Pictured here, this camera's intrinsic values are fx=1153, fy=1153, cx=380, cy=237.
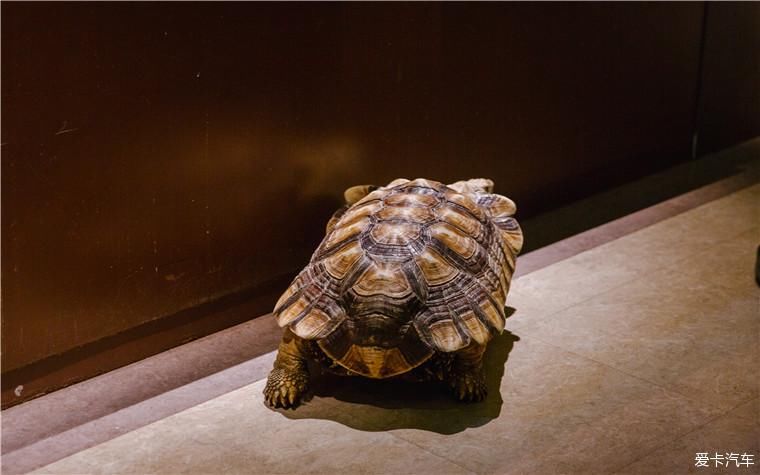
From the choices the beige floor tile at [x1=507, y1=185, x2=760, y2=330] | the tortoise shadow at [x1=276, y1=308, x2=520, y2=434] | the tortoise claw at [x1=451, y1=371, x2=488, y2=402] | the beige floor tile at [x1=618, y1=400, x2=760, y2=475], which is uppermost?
the tortoise claw at [x1=451, y1=371, x2=488, y2=402]

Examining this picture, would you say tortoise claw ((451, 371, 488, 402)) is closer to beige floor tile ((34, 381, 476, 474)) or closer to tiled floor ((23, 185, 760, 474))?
tiled floor ((23, 185, 760, 474))

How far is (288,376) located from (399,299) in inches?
23.3

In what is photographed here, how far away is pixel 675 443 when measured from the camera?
13.9ft

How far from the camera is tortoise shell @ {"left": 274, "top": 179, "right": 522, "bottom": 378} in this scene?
4250mm

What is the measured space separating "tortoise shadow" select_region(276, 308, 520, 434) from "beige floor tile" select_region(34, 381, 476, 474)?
0.18 ft

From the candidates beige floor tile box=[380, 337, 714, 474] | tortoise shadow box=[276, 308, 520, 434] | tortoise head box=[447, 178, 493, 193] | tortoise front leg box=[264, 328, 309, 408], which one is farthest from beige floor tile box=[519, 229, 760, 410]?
tortoise front leg box=[264, 328, 309, 408]

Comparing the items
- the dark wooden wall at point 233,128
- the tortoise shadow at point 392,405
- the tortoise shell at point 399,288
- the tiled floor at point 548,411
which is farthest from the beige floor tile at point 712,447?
the dark wooden wall at point 233,128

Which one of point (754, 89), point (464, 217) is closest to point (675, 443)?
point (464, 217)

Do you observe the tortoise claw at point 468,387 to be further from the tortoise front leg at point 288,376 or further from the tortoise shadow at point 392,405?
the tortoise front leg at point 288,376

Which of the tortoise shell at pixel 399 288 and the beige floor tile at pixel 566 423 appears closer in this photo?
the beige floor tile at pixel 566 423

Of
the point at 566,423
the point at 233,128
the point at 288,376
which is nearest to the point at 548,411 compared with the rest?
the point at 566,423

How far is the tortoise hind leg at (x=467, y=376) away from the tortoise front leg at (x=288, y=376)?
586 mm

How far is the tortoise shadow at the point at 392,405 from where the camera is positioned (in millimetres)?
4375

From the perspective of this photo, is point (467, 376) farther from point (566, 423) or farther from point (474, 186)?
point (474, 186)
